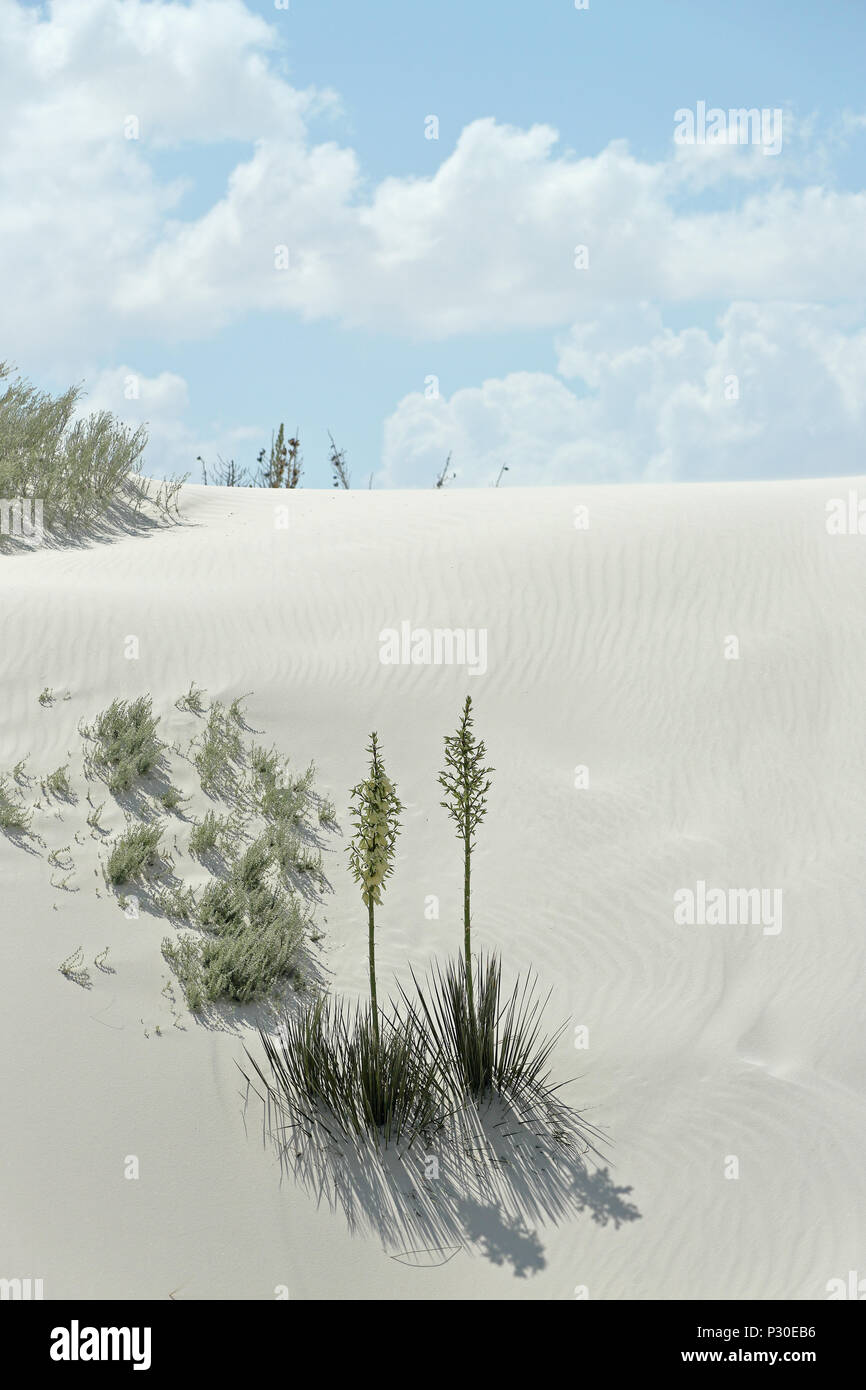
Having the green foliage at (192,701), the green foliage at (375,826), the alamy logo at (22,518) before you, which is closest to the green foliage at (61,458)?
the alamy logo at (22,518)

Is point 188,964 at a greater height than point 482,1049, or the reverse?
point 188,964

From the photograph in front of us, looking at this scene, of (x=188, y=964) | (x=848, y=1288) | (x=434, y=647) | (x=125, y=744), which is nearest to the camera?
(x=848, y=1288)

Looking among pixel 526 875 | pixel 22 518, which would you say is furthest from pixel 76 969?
pixel 22 518

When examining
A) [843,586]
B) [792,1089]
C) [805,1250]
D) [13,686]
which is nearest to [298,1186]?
[805,1250]

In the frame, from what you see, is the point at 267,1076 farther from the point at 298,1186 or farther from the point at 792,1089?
the point at 792,1089

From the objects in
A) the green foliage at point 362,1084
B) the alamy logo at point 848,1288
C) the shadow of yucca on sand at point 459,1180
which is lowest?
the alamy logo at point 848,1288

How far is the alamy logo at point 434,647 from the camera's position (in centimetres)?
967

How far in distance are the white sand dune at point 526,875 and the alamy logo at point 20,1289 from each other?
5 centimetres

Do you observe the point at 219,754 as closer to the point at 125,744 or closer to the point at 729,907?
the point at 125,744

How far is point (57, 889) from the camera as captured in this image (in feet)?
21.7

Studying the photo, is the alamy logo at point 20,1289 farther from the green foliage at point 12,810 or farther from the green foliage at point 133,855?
the green foliage at point 12,810
